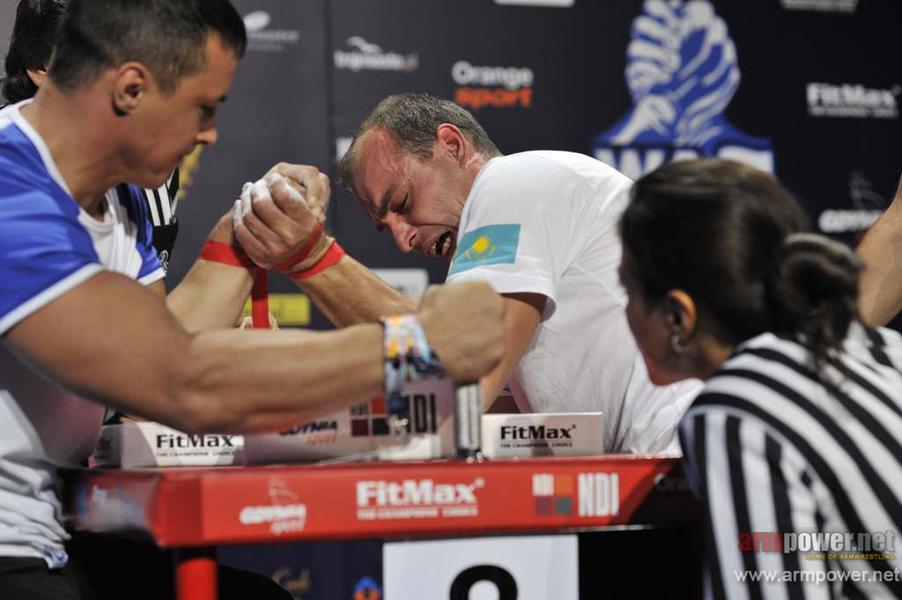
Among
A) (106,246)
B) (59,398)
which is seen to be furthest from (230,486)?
(106,246)

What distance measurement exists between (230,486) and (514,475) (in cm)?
30

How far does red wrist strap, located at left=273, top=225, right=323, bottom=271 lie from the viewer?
1943 millimetres

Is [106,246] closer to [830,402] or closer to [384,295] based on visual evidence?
[384,295]

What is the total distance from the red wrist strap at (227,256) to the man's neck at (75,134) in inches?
17.0

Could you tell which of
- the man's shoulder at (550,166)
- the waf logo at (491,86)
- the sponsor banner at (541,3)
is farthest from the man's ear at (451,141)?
the sponsor banner at (541,3)

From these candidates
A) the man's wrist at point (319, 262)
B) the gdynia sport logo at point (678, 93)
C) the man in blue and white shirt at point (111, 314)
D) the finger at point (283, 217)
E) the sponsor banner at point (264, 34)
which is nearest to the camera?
the man in blue and white shirt at point (111, 314)

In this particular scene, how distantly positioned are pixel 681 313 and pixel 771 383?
152mm

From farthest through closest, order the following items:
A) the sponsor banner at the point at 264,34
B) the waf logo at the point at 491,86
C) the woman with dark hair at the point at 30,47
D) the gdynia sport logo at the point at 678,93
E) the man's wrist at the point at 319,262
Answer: the gdynia sport logo at the point at 678,93
the waf logo at the point at 491,86
the sponsor banner at the point at 264,34
the woman with dark hair at the point at 30,47
the man's wrist at the point at 319,262

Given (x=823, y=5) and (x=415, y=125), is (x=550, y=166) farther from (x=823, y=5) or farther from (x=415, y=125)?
(x=823, y=5)

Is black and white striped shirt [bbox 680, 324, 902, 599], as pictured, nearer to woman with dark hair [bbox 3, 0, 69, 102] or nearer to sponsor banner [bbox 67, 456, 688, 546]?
sponsor banner [bbox 67, 456, 688, 546]

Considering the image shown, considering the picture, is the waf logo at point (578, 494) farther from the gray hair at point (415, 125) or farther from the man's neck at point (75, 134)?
the gray hair at point (415, 125)

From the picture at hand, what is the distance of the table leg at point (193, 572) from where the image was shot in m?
1.18

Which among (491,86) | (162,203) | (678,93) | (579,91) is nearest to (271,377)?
(162,203)

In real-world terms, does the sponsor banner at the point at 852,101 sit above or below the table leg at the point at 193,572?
above
